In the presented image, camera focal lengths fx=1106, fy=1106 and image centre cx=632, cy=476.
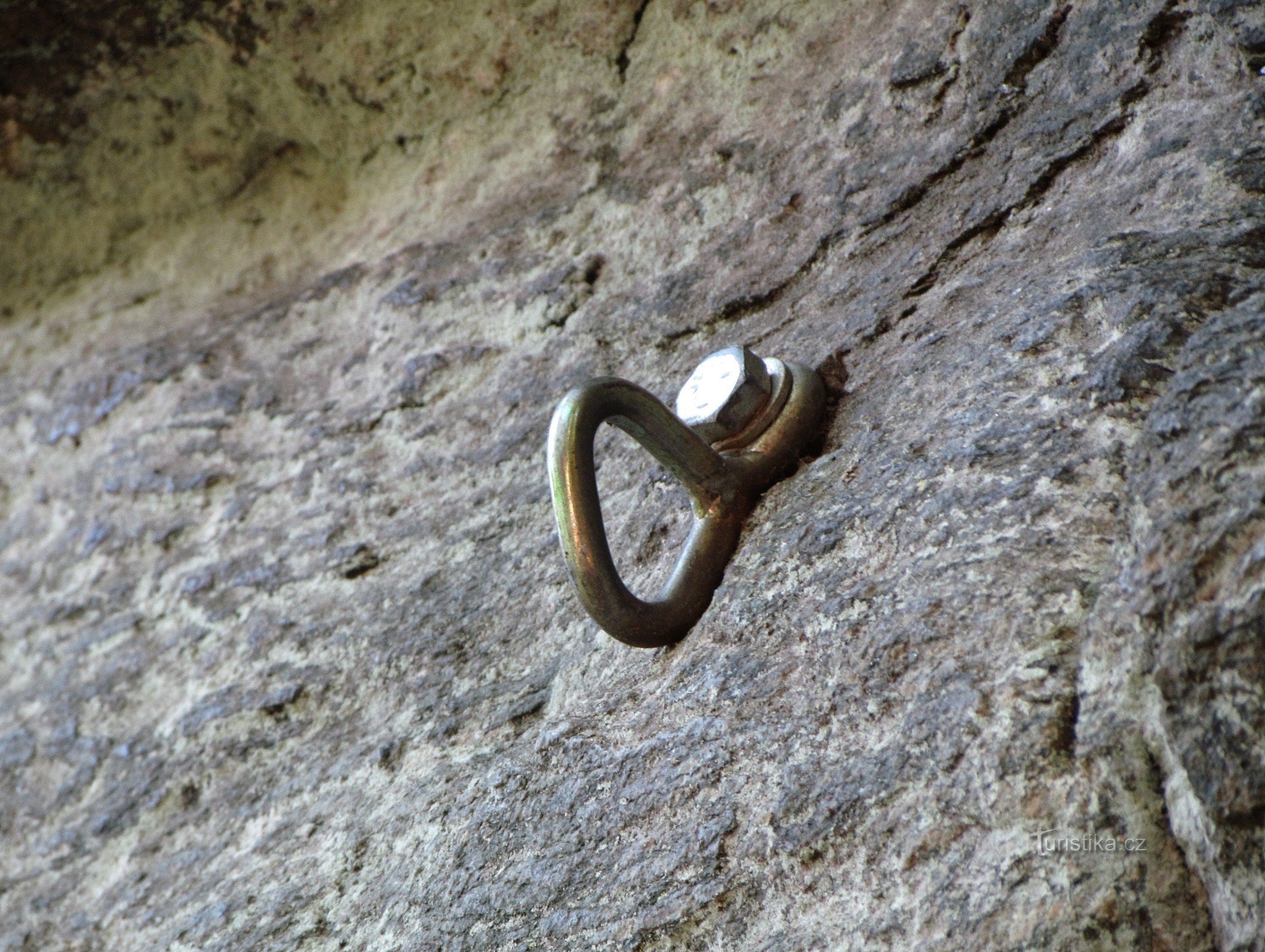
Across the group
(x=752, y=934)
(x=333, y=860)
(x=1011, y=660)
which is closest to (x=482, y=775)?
(x=333, y=860)

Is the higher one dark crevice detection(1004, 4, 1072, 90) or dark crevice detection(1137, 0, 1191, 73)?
dark crevice detection(1004, 4, 1072, 90)

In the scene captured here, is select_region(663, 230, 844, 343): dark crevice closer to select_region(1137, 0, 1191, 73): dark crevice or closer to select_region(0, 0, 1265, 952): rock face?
select_region(0, 0, 1265, 952): rock face

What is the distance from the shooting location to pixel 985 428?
0.72 metres

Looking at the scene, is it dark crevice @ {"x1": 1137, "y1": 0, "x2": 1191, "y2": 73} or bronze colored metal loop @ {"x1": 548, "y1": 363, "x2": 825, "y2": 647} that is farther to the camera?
dark crevice @ {"x1": 1137, "y1": 0, "x2": 1191, "y2": 73}

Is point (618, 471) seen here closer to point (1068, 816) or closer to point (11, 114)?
point (1068, 816)

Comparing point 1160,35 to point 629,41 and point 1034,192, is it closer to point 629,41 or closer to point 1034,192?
point 1034,192

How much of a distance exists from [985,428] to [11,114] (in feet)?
4.54

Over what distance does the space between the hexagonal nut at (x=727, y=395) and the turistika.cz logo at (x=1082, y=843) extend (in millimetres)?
368

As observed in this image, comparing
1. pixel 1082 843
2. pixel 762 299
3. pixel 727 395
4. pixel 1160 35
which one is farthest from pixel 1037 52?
pixel 1082 843

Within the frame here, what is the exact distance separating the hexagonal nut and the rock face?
0.06m

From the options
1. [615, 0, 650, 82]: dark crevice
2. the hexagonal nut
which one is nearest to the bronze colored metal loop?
the hexagonal nut

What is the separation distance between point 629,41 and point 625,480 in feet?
1.85

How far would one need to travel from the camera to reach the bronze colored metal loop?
73cm

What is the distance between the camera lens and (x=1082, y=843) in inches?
21.7
